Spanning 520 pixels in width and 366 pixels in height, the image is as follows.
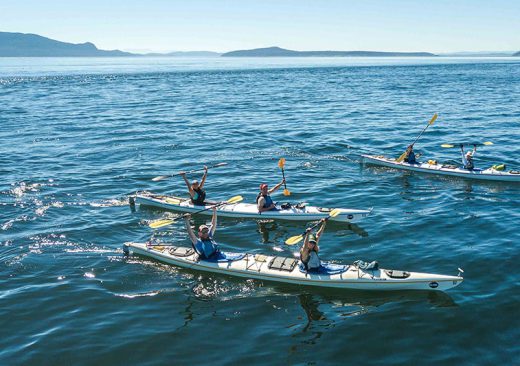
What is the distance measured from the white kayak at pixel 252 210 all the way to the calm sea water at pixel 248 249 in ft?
1.51

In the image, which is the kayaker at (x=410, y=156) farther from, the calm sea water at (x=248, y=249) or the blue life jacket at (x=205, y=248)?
the blue life jacket at (x=205, y=248)

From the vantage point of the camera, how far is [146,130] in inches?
1823

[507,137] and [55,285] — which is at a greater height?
[507,137]

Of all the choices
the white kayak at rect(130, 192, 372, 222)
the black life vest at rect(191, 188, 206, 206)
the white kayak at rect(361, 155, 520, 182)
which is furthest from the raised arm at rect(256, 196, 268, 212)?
the white kayak at rect(361, 155, 520, 182)

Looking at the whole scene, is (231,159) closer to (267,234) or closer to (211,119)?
(267,234)

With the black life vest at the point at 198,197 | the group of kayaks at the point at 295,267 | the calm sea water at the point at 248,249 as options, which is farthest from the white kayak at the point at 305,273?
the black life vest at the point at 198,197

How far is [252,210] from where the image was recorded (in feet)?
76.6

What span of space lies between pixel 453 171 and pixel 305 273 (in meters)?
15.8

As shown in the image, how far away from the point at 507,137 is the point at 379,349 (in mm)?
32101

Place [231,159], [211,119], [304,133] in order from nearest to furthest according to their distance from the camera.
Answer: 1. [231,159]
2. [304,133]
3. [211,119]

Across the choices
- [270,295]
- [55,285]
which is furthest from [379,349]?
[55,285]

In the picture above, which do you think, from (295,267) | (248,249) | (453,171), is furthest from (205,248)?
(453,171)

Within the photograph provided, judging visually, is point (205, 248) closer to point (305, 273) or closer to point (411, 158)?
point (305, 273)

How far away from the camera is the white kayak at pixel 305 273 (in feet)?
52.5
